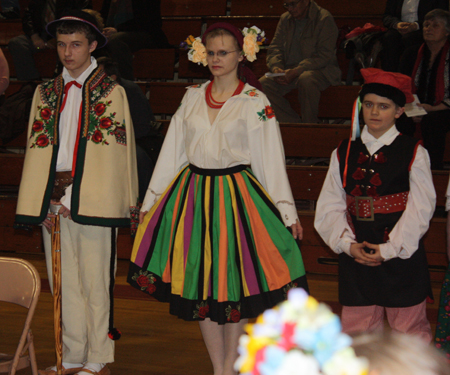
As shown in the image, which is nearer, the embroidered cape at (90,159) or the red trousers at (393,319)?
the red trousers at (393,319)

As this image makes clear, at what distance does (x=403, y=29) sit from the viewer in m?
4.73

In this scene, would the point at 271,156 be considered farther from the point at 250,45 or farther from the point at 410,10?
the point at 410,10

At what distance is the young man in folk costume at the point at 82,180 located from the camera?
2404mm

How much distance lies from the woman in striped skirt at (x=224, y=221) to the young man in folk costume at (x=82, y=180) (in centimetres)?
21

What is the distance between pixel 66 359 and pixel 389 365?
90.6 inches

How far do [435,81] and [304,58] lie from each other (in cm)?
126

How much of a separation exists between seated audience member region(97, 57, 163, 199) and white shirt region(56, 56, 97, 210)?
71 centimetres

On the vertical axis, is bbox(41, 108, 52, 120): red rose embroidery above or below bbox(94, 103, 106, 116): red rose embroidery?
below

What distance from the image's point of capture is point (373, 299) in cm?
229

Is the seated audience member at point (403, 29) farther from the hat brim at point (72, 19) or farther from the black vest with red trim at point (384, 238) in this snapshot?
the hat brim at point (72, 19)

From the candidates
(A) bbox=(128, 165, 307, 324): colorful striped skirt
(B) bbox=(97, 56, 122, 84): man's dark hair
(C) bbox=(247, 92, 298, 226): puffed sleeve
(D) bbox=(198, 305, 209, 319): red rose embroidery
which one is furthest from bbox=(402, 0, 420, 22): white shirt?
(D) bbox=(198, 305, 209, 319): red rose embroidery

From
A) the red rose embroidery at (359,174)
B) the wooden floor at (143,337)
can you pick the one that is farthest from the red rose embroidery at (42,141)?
the red rose embroidery at (359,174)

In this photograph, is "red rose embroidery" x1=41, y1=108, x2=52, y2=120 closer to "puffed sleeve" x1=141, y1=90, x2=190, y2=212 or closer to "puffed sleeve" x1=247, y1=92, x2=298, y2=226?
"puffed sleeve" x1=141, y1=90, x2=190, y2=212

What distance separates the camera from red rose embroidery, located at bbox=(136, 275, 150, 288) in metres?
2.32
